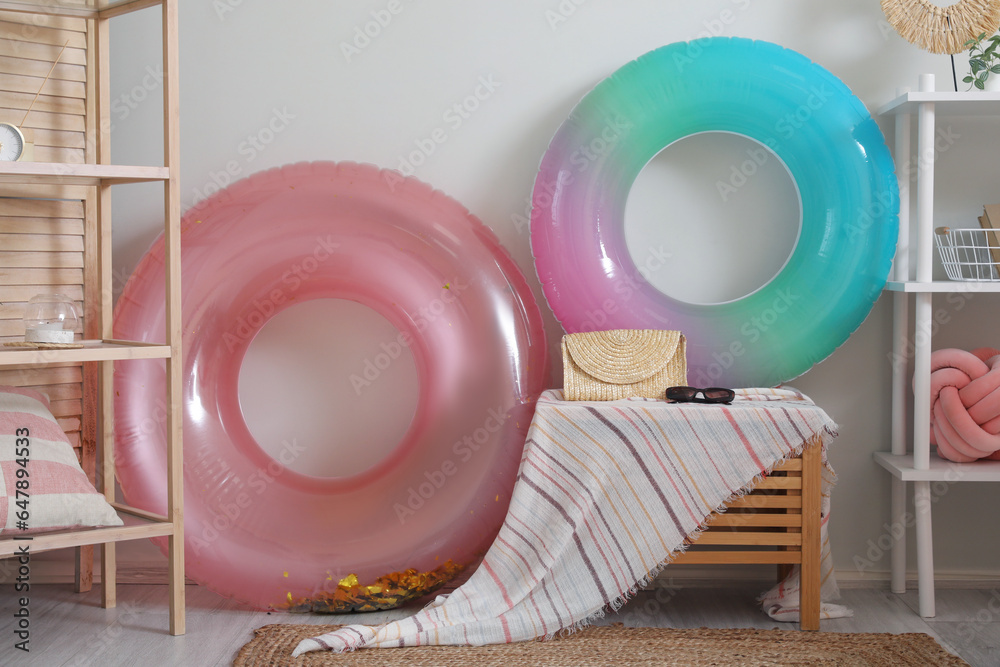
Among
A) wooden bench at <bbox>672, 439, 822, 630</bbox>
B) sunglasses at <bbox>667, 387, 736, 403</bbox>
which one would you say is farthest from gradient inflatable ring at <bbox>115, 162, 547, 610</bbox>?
wooden bench at <bbox>672, 439, 822, 630</bbox>

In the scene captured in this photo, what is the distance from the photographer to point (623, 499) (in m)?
1.74

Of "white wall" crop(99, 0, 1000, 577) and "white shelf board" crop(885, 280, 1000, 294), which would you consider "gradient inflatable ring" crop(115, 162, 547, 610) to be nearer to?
"white wall" crop(99, 0, 1000, 577)

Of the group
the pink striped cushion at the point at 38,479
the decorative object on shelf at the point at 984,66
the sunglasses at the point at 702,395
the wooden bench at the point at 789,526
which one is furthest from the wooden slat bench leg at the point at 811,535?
the pink striped cushion at the point at 38,479

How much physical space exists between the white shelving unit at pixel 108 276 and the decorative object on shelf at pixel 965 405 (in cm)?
165

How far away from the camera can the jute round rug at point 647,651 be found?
1606 mm

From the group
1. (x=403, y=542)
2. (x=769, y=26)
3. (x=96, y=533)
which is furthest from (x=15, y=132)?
(x=769, y=26)

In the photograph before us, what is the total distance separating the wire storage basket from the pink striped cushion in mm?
1883

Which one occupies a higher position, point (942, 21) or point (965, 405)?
point (942, 21)

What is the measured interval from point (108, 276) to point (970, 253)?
200 centimetres

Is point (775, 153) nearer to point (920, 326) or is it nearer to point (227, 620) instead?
point (920, 326)

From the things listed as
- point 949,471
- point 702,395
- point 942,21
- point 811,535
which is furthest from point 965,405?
point 942,21

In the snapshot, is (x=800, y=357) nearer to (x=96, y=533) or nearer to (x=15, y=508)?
(x=96, y=533)

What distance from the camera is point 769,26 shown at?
2.08 meters

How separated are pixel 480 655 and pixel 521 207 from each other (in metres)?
1.06
